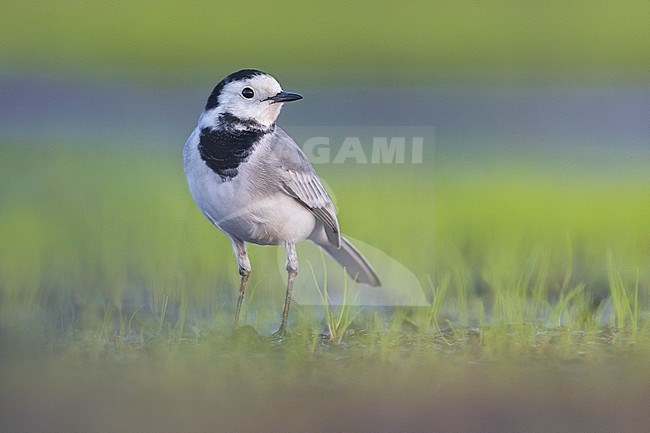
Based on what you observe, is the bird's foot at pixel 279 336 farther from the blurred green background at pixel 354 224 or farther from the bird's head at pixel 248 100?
the bird's head at pixel 248 100

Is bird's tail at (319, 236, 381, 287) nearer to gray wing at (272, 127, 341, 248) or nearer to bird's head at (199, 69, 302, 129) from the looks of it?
gray wing at (272, 127, 341, 248)

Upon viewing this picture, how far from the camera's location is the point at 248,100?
1.58m

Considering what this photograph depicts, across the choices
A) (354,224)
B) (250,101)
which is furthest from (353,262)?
(250,101)

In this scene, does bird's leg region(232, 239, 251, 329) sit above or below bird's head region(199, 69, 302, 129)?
below

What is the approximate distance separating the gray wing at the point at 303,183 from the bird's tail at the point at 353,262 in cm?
1

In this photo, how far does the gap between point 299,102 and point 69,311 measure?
2.20 ft

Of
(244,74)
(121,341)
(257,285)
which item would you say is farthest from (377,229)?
(121,341)

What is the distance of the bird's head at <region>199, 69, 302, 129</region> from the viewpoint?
158 centimetres

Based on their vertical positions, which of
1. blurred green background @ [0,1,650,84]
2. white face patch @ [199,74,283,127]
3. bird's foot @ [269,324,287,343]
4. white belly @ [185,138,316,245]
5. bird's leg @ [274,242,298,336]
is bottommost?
bird's foot @ [269,324,287,343]

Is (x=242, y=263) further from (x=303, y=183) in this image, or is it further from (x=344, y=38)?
(x=344, y=38)

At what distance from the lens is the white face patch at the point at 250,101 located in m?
1.58

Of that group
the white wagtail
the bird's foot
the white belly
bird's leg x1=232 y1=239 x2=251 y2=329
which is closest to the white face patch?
the white wagtail

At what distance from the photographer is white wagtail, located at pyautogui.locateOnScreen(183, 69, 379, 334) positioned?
1581 millimetres

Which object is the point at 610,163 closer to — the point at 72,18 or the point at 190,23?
the point at 190,23
